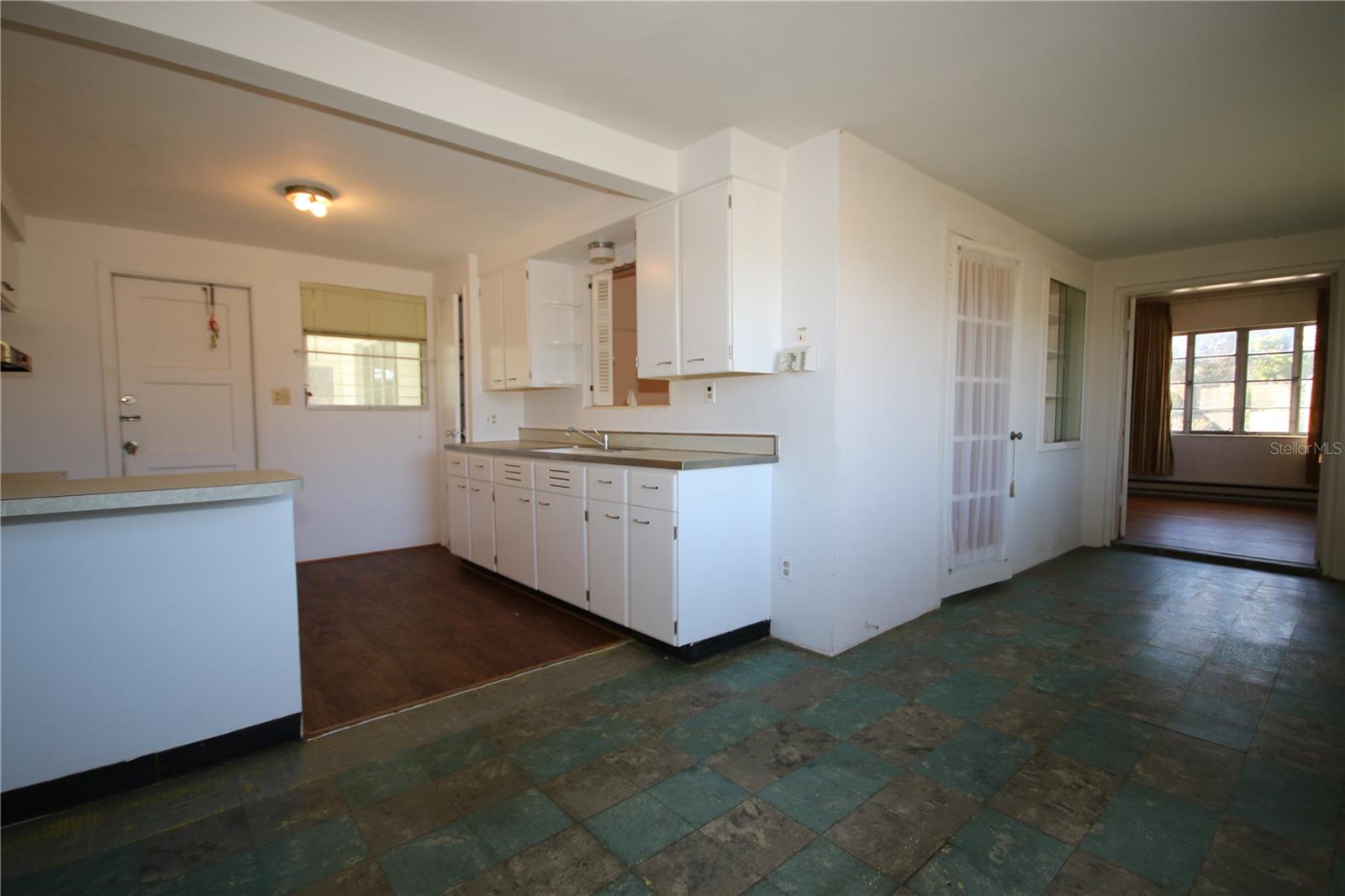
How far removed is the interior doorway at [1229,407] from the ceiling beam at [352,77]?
644cm

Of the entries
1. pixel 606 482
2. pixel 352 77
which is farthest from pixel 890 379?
pixel 352 77

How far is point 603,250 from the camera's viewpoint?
160 inches

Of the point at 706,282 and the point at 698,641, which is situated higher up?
the point at 706,282

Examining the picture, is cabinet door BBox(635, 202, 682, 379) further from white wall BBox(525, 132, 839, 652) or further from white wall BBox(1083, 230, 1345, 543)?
white wall BBox(1083, 230, 1345, 543)

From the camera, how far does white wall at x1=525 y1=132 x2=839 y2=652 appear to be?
2.92 m

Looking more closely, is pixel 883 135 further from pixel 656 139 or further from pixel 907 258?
pixel 656 139

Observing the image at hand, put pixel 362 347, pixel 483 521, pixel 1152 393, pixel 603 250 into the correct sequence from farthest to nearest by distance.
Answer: pixel 1152 393 → pixel 362 347 → pixel 483 521 → pixel 603 250

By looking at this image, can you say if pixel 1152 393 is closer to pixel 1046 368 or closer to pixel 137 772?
pixel 1046 368

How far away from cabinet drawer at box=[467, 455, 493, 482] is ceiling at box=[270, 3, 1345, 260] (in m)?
2.37

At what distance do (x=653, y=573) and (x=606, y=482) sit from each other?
0.56 m

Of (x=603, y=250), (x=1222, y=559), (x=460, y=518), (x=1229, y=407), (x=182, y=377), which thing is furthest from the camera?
(x=1229, y=407)

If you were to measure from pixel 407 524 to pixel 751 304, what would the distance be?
4000 mm

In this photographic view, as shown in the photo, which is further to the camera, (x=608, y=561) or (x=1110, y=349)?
(x=1110, y=349)

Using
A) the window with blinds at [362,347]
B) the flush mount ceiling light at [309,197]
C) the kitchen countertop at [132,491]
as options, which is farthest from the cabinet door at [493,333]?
the kitchen countertop at [132,491]
